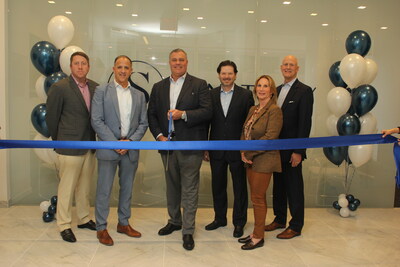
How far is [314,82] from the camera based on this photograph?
4844mm

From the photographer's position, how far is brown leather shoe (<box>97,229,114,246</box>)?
135 inches

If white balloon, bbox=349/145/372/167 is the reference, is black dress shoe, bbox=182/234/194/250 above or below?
below

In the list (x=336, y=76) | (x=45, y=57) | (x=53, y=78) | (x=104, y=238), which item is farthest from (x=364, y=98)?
(x=45, y=57)

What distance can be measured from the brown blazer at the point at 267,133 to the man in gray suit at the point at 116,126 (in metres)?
1.06

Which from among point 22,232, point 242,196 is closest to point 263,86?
point 242,196

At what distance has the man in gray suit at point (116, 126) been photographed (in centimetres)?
338

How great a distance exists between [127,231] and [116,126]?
1045 mm

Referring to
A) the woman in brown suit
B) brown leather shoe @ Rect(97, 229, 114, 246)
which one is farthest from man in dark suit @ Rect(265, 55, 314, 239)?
brown leather shoe @ Rect(97, 229, 114, 246)

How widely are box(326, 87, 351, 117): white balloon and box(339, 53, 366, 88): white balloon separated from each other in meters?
0.13

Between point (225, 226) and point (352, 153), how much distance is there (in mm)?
1709

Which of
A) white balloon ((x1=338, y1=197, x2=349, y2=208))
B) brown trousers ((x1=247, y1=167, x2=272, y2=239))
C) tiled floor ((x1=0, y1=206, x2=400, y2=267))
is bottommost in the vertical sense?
tiled floor ((x1=0, y1=206, x2=400, y2=267))

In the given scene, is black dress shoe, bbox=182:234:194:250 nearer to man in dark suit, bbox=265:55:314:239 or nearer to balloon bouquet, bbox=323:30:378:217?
man in dark suit, bbox=265:55:314:239

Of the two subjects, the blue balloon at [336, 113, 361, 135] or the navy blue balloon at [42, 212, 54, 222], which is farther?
the blue balloon at [336, 113, 361, 135]

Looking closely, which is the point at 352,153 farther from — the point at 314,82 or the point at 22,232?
the point at 22,232
